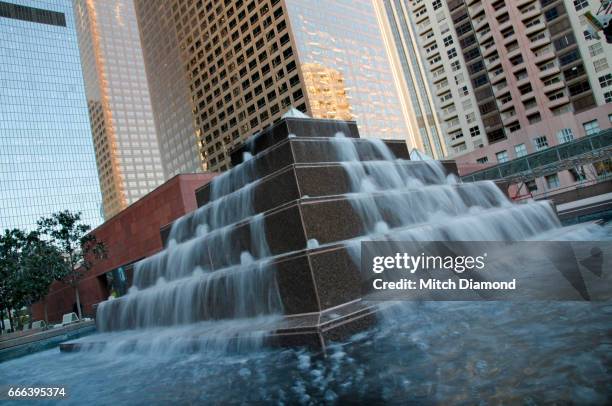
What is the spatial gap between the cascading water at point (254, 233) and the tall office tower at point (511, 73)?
175 feet

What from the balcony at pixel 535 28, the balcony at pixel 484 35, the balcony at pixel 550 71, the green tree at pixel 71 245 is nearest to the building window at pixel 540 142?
the balcony at pixel 550 71

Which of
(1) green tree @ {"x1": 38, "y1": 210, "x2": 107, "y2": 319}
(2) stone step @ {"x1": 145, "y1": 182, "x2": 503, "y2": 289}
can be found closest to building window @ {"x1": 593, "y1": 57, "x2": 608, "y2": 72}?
(2) stone step @ {"x1": 145, "y1": 182, "x2": 503, "y2": 289}

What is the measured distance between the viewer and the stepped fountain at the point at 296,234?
6723 millimetres

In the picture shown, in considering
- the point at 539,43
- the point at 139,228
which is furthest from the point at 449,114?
the point at 139,228

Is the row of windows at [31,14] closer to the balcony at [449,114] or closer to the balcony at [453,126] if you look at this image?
the balcony at [449,114]

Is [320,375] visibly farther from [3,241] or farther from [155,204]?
[3,241]

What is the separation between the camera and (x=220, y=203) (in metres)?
11.4

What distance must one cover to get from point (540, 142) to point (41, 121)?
125297 mm

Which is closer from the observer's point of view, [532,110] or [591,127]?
[591,127]

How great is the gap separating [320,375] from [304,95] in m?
75.5

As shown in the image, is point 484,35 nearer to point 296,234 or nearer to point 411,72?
point 411,72

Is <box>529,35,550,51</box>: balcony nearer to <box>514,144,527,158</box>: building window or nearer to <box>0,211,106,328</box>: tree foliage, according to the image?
<box>514,144,527,158</box>: building window

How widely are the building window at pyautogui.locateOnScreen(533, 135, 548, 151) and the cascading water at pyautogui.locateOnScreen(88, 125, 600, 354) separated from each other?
53.1 m

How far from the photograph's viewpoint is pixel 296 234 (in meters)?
7.85
